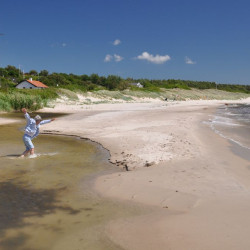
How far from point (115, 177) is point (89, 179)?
634 millimetres

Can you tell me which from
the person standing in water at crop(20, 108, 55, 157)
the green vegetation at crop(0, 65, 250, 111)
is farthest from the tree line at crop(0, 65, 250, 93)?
the person standing in water at crop(20, 108, 55, 157)

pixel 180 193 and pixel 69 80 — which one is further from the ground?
pixel 69 80

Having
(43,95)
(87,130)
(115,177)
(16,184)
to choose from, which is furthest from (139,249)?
(43,95)

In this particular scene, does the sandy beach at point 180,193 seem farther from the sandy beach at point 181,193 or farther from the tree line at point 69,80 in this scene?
the tree line at point 69,80

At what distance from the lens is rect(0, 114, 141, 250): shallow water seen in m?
4.15

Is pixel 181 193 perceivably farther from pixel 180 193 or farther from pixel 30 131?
pixel 30 131

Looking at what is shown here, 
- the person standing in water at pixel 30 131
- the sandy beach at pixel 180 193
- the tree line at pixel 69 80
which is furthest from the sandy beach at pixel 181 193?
the tree line at pixel 69 80

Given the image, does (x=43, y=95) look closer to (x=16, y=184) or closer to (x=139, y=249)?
(x=16, y=184)

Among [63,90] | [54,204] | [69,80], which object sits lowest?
[54,204]

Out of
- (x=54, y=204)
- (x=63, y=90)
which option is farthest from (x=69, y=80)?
(x=54, y=204)

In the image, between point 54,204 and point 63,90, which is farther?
point 63,90

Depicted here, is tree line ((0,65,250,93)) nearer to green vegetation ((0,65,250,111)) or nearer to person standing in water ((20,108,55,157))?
green vegetation ((0,65,250,111))

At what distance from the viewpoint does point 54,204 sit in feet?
17.8

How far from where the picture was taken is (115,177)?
6887 mm
